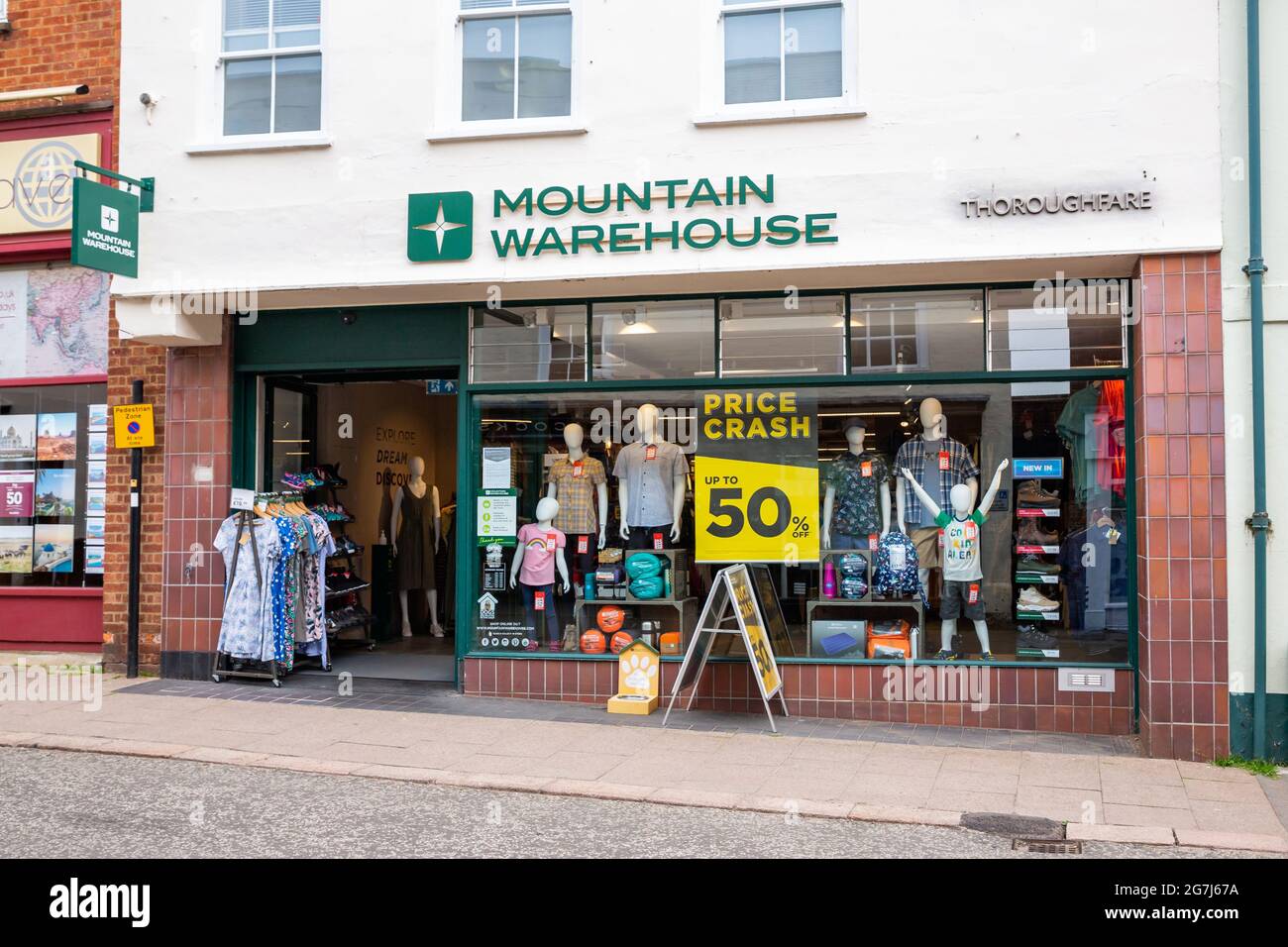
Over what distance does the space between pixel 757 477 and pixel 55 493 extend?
7.02m

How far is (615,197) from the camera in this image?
9.36 m

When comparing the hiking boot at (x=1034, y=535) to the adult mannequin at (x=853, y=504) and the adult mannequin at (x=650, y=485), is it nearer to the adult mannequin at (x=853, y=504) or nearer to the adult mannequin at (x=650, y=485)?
the adult mannequin at (x=853, y=504)

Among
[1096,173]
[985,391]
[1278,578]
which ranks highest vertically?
[1096,173]

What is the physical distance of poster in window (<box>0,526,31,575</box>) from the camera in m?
11.8

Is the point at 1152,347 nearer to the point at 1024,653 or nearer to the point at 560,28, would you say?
the point at 1024,653

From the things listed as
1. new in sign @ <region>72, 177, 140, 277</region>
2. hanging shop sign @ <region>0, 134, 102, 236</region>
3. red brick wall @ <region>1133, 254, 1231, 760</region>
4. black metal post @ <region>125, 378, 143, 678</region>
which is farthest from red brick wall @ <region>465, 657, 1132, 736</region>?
hanging shop sign @ <region>0, 134, 102, 236</region>

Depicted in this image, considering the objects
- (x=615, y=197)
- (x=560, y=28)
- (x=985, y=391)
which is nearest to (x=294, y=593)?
(x=615, y=197)

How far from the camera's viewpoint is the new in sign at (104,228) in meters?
9.41

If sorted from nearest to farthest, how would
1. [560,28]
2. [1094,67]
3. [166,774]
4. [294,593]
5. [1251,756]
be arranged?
[166,774] < [1251,756] < [1094,67] < [560,28] < [294,593]

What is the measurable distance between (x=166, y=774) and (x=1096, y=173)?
7.55m

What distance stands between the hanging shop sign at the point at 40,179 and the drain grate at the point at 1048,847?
9.77m

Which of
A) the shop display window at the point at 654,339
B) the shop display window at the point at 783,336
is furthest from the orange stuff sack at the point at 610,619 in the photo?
the shop display window at the point at 783,336

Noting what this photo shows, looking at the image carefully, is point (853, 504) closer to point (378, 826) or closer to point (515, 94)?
point (515, 94)

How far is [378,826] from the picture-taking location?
639cm
